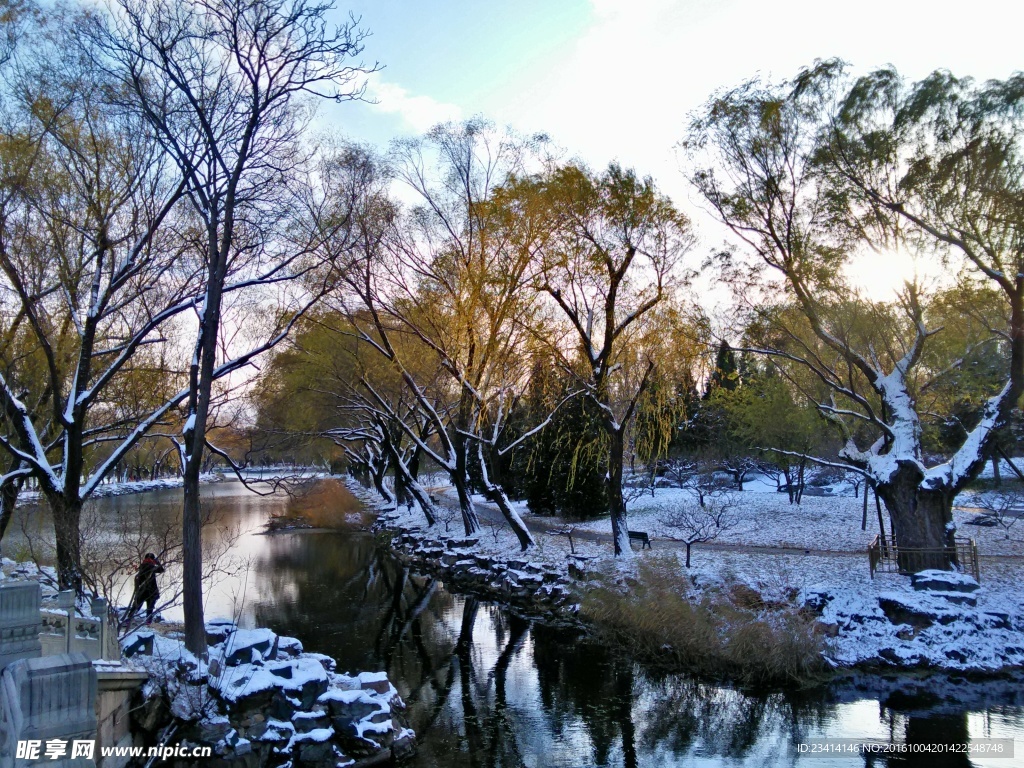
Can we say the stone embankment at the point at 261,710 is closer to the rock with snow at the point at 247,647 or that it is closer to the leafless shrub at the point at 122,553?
the rock with snow at the point at 247,647

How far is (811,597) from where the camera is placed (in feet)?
44.5

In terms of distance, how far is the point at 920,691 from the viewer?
11055 mm

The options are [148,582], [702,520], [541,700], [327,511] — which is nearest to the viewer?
[541,700]

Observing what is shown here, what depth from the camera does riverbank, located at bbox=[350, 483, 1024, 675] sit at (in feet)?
39.4

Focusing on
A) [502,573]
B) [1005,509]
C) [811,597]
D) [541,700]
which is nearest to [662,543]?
[502,573]

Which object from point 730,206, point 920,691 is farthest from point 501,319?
point 920,691

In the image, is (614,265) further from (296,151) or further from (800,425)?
(800,425)

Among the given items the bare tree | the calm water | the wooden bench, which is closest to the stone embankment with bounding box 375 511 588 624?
the calm water

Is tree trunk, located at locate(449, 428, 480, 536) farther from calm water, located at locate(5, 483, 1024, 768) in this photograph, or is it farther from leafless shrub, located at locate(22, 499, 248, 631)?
leafless shrub, located at locate(22, 499, 248, 631)

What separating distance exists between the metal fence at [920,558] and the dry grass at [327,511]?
81.4ft

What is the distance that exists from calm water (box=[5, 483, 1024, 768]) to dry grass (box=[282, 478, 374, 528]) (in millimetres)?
18982

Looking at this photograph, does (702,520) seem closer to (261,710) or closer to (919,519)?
(919,519)

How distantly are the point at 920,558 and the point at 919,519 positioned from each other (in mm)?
809

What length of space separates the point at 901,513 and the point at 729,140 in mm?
9278
